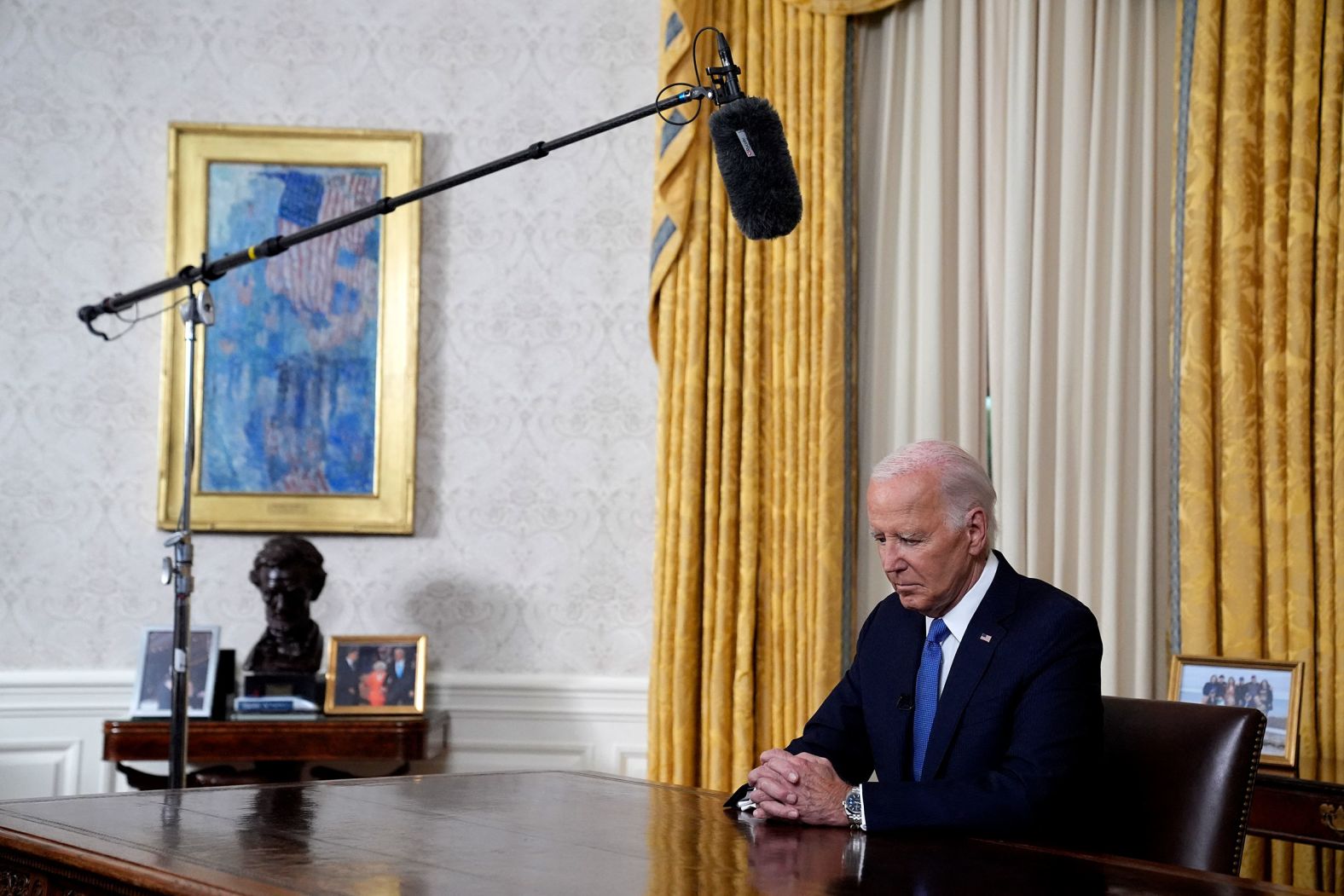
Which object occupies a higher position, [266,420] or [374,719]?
[266,420]

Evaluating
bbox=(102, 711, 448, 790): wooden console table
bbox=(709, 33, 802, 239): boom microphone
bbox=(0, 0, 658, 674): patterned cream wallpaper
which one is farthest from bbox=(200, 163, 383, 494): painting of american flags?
bbox=(709, 33, 802, 239): boom microphone

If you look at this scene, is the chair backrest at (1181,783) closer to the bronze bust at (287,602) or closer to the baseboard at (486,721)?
the baseboard at (486,721)

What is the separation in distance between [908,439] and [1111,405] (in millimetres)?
675

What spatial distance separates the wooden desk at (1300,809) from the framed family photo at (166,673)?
10.0 ft

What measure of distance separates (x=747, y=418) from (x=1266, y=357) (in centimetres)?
163

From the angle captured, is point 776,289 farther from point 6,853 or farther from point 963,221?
point 6,853

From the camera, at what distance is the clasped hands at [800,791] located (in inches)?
95.7

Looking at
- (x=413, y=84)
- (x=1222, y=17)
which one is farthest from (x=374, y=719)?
(x=1222, y=17)

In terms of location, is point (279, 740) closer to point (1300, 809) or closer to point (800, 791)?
point (800, 791)

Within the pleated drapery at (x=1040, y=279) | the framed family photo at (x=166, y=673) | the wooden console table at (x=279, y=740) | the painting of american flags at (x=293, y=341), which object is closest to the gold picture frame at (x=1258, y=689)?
the pleated drapery at (x=1040, y=279)

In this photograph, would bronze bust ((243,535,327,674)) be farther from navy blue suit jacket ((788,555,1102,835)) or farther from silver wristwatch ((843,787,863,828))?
silver wristwatch ((843,787,863,828))

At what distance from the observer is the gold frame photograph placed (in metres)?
4.60

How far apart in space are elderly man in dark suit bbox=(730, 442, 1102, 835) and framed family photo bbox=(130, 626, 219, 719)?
7.53ft

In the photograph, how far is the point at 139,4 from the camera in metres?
5.15
